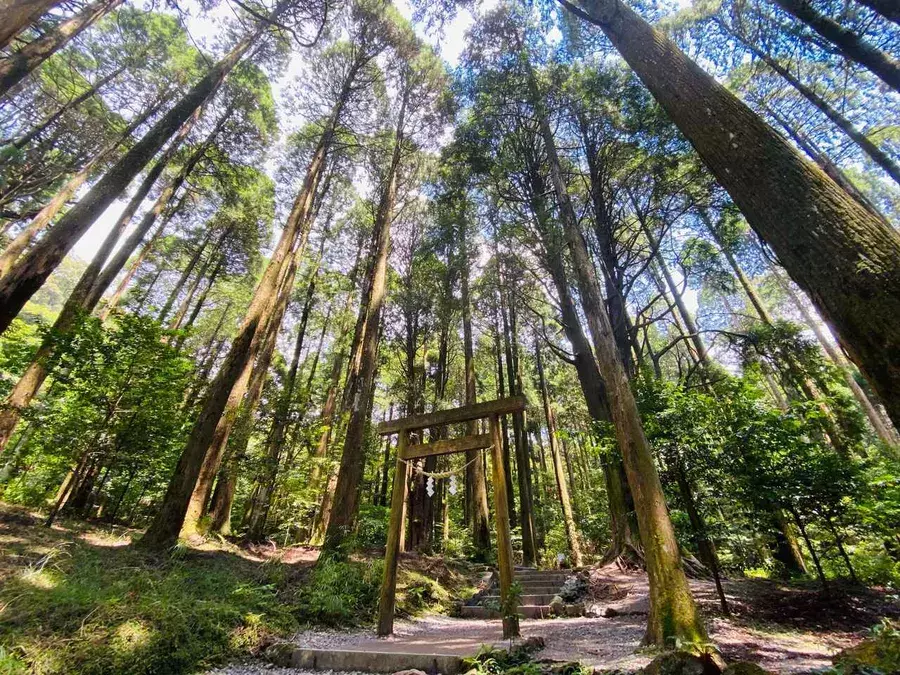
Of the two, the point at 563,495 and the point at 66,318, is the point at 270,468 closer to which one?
the point at 66,318

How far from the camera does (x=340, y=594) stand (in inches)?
228

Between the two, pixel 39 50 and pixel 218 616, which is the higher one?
pixel 39 50

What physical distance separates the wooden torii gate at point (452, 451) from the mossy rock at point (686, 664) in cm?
194

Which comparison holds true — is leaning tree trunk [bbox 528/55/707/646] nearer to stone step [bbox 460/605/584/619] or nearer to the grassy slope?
stone step [bbox 460/605/584/619]

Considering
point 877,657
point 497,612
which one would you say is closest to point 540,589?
point 497,612

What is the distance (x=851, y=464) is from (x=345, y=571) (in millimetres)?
7278

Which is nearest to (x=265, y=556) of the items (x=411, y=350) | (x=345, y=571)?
(x=345, y=571)

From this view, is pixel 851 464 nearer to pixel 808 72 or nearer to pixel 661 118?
pixel 661 118

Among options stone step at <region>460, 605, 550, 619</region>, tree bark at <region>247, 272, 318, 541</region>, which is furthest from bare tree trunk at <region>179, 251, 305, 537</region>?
stone step at <region>460, 605, 550, 619</region>

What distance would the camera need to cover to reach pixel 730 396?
4.94 meters

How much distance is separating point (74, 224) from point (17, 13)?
1952 millimetres

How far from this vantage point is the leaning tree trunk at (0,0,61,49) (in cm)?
309

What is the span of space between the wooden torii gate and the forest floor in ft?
1.55

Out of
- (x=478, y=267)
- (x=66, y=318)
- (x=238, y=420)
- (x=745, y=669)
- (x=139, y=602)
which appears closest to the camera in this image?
(x=745, y=669)
